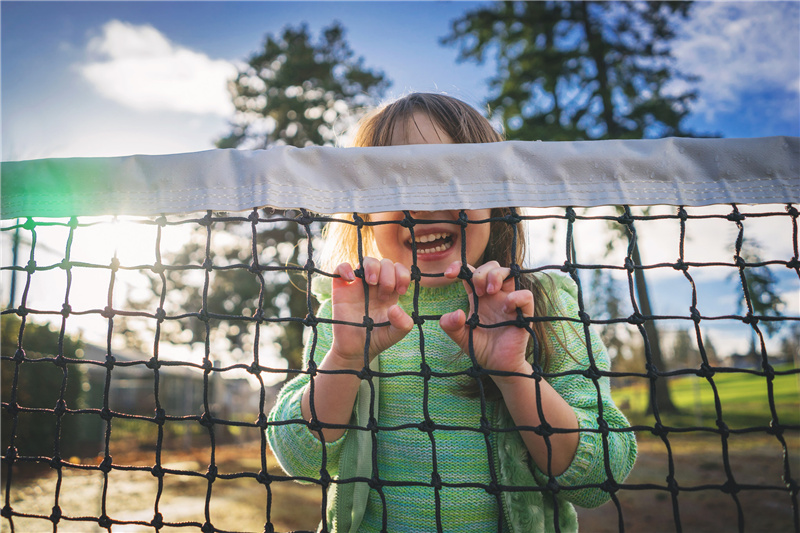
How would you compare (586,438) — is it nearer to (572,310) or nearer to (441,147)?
(572,310)

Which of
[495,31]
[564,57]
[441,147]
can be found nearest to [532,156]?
[441,147]

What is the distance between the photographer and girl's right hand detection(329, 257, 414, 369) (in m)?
1.14

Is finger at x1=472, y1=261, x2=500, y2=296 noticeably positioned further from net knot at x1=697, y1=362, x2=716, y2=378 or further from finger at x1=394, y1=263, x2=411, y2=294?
net knot at x1=697, y1=362, x2=716, y2=378

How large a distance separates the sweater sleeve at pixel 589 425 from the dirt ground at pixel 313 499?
2.42m

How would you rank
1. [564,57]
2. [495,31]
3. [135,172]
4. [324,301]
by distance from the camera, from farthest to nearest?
[495,31], [564,57], [324,301], [135,172]

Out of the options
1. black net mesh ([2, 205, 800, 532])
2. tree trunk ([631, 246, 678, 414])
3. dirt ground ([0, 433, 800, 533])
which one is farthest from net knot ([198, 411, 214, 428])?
tree trunk ([631, 246, 678, 414])

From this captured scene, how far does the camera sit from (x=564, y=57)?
9.50m

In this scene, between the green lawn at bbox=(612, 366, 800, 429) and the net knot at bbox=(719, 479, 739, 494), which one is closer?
the net knot at bbox=(719, 479, 739, 494)

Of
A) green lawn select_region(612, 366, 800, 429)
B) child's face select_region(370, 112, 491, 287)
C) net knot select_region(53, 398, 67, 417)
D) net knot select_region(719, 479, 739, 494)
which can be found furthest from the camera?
green lawn select_region(612, 366, 800, 429)

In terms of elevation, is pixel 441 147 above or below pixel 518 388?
above

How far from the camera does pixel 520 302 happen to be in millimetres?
1088

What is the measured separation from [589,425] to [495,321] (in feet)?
1.18

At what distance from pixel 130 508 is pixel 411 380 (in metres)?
5.75

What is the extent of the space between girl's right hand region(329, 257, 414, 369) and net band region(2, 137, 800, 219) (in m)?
0.17
